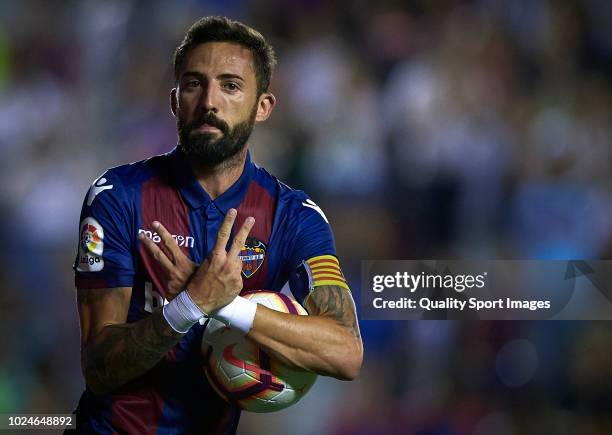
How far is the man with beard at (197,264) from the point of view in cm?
276

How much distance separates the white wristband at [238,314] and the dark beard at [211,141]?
0.65m

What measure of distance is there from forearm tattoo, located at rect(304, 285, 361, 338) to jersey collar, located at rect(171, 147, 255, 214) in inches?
19.4

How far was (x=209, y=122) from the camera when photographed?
123 inches

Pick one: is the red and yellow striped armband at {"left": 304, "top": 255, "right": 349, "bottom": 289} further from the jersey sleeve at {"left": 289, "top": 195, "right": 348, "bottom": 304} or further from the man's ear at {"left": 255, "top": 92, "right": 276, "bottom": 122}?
the man's ear at {"left": 255, "top": 92, "right": 276, "bottom": 122}

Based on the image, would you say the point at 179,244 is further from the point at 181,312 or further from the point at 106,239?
the point at 181,312

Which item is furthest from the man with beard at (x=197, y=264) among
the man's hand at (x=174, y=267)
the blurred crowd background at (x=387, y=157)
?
the blurred crowd background at (x=387, y=157)

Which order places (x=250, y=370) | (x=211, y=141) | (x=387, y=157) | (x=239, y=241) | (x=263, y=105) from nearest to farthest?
1. (x=239, y=241)
2. (x=250, y=370)
3. (x=211, y=141)
4. (x=263, y=105)
5. (x=387, y=157)

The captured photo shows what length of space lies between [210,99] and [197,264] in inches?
26.7

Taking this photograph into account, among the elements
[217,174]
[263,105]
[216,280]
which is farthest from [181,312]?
[263,105]

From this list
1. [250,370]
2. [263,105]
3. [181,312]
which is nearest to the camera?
[181,312]

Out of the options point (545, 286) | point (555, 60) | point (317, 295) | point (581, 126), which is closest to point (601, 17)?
point (555, 60)

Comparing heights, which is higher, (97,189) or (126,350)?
(97,189)

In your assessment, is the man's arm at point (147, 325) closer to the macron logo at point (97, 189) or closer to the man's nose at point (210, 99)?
the macron logo at point (97, 189)

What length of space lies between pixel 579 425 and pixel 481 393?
707 millimetres
